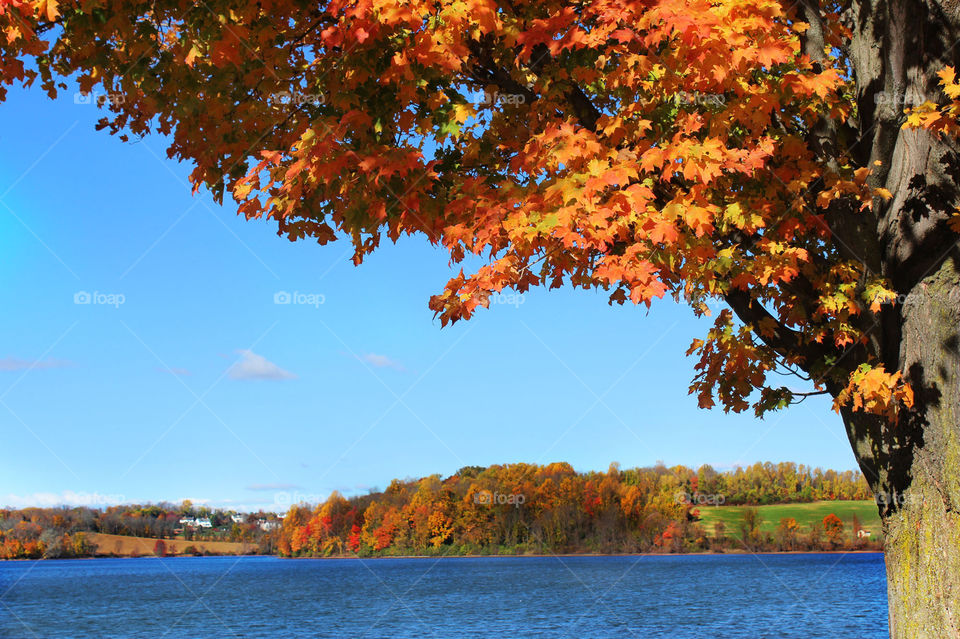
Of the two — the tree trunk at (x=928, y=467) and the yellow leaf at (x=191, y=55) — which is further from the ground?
the yellow leaf at (x=191, y=55)

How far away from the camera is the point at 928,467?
6676 mm

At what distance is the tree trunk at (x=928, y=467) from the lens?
6.49m

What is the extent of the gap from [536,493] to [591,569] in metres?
18.1

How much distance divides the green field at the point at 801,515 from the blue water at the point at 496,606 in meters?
46.0

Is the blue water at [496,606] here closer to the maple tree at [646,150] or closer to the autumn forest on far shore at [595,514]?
the autumn forest on far shore at [595,514]

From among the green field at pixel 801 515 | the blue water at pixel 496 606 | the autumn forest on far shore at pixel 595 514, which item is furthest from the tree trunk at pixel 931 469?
the green field at pixel 801 515

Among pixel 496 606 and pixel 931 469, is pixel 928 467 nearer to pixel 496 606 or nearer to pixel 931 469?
pixel 931 469

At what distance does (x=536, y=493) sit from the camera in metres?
142

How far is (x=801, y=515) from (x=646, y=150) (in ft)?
638

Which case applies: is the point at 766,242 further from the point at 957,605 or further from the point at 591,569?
the point at 591,569

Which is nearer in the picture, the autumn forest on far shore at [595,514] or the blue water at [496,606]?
the blue water at [496,606]

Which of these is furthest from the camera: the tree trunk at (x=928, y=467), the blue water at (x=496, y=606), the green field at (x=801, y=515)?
the green field at (x=801, y=515)

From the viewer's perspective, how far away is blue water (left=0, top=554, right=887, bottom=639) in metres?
57.2

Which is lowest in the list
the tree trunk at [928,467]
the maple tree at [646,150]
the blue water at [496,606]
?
the blue water at [496,606]
